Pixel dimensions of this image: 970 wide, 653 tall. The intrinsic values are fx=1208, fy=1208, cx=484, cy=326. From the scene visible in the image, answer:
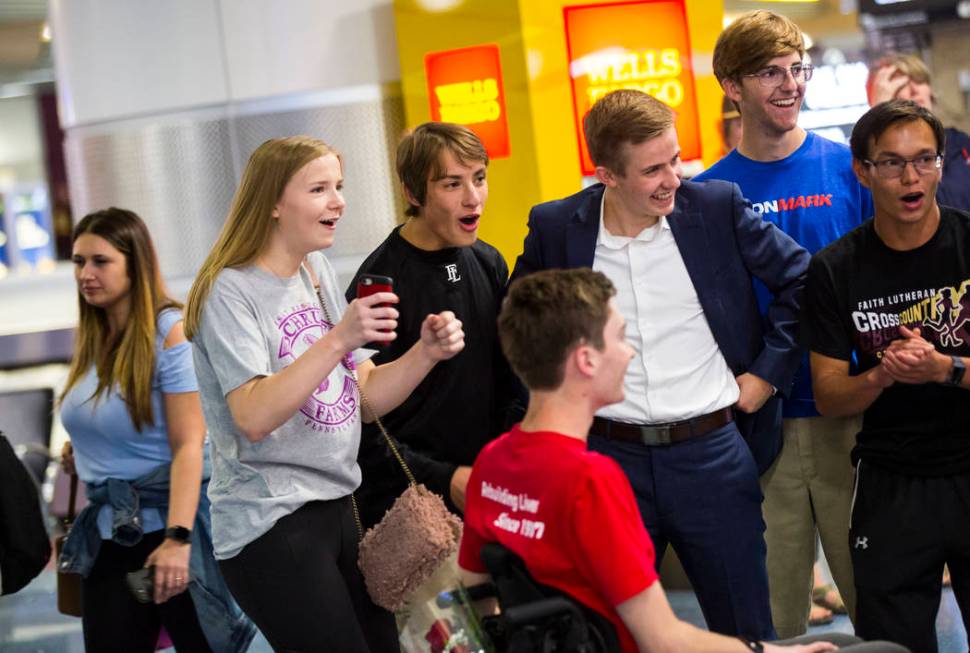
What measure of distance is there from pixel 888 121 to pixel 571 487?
1365mm

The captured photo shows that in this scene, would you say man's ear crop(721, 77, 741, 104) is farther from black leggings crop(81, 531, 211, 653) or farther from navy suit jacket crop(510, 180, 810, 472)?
black leggings crop(81, 531, 211, 653)

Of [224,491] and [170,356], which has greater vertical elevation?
[170,356]

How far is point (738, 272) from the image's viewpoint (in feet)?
9.87

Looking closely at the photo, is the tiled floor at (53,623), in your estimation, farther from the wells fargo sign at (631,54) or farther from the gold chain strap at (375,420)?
the wells fargo sign at (631,54)

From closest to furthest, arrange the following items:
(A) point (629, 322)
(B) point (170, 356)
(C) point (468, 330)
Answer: (A) point (629, 322) < (C) point (468, 330) < (B) point (170, 356)

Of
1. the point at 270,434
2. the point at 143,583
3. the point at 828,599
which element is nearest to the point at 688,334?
the point at 270,434

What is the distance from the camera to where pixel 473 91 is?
260 inches

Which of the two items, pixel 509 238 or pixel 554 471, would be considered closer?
pixel 554 471

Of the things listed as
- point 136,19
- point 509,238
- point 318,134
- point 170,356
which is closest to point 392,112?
point 318,134

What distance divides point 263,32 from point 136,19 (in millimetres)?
716

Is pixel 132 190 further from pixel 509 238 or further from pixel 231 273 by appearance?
pixel 231 273

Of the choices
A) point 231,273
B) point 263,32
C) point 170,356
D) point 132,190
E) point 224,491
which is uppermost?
point 263,32

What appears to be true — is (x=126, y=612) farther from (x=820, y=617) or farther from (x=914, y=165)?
(x=820, y=617)

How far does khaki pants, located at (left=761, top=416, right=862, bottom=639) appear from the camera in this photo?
3.32 metres
